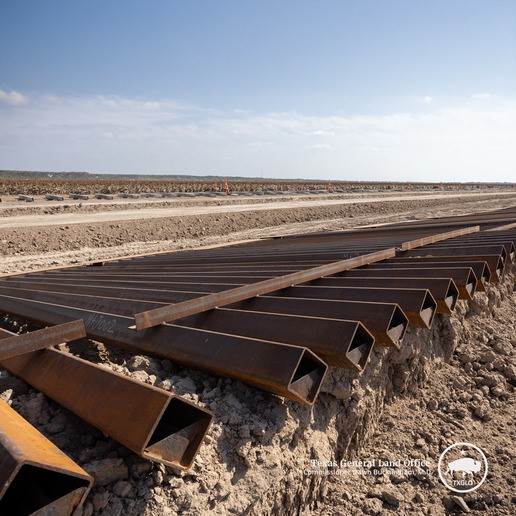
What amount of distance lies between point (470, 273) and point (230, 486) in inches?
118

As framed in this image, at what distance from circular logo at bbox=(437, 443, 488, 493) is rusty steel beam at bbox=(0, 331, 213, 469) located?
1.88 m

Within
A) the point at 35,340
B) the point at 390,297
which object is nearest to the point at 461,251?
the point at 390,297

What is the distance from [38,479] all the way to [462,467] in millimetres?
2667

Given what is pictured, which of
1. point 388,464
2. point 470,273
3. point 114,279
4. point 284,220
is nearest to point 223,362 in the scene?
point 388,464

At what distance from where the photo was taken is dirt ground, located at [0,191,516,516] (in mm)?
1895

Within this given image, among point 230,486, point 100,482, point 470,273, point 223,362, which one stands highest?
point 470,273

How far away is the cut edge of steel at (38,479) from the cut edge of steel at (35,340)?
93cm

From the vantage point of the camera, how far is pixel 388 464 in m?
2.81

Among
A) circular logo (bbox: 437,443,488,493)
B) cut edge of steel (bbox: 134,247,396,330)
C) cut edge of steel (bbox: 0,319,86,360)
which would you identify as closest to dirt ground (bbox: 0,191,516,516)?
circular logo (bbox: 437,443,488,493)

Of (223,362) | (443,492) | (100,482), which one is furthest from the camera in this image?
(443,492)

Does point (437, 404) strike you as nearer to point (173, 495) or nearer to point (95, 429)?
point (173, 495)

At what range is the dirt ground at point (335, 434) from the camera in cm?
189

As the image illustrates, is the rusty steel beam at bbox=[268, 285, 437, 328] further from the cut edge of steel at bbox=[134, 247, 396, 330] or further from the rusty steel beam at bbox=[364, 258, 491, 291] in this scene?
the rusty steel beam at bbox=[364, 258, 491, 291]

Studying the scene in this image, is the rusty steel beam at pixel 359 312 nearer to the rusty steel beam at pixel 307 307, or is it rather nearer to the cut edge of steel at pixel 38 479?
the rusty steel beam at pixel 307 307
